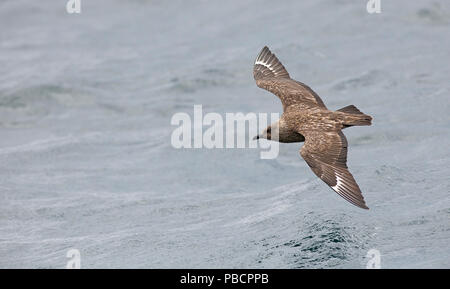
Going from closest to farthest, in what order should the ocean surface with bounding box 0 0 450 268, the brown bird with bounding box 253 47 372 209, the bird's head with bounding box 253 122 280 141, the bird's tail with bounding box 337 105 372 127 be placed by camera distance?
the brown bird with bounding box 253 47 372 209, the bird's tail with bounding box 337 105 372 127, the ocean surface with bounding box 0 0 450 268, the bird's head with bounding box 253 122 280 141

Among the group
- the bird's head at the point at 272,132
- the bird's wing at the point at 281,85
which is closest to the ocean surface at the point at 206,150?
the bird's head at the point at 272,132

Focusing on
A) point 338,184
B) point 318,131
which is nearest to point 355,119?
point 318,131

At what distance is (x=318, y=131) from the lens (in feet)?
31.3

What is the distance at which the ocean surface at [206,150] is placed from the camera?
31.4 feet

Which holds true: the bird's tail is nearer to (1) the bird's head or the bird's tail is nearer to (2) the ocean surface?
(1) the bird's head

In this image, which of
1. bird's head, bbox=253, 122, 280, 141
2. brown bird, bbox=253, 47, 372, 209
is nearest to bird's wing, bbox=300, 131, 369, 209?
brown bird, bbox=253, 47, 372, 209

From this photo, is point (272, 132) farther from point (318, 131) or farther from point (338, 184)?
point (338, 184)

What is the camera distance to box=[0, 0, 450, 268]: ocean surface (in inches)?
376

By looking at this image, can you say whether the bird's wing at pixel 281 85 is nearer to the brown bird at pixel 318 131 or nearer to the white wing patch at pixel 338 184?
the brown bird at pixel 318 131

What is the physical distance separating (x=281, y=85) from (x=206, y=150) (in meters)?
2.89

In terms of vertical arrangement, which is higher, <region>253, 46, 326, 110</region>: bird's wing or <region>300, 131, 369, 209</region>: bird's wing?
<region>253, 46, 326, 110</region>: bird's wing
